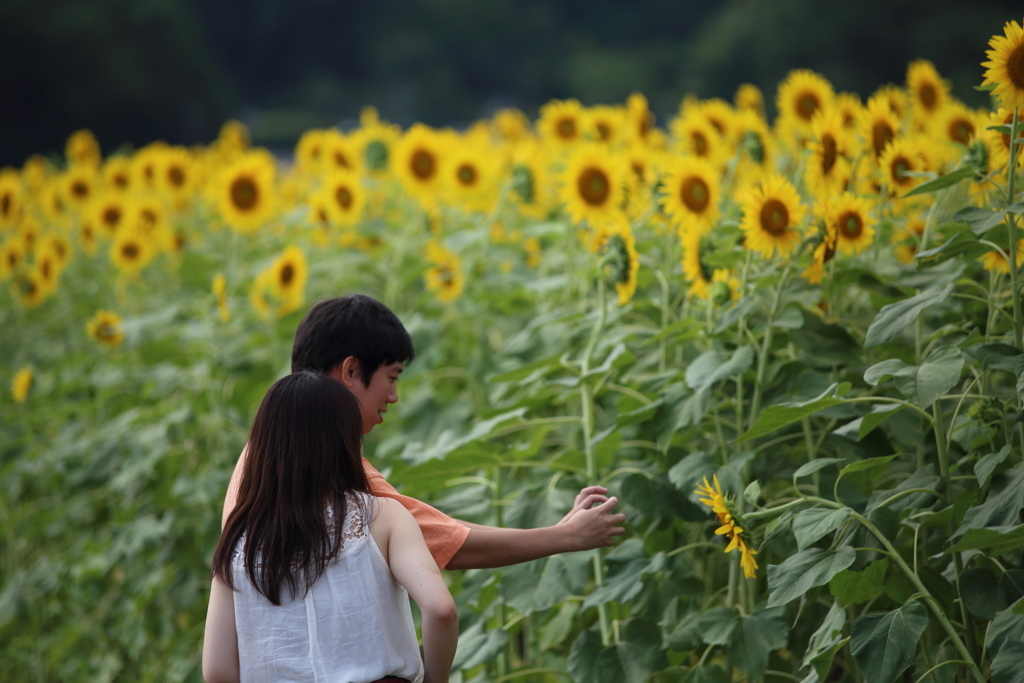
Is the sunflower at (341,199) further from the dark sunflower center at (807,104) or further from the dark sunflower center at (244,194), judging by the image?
the dark sunflower center at (807,104)

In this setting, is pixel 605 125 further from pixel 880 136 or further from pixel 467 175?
pixel 880 136

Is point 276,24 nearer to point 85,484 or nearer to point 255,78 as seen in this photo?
point 255,78

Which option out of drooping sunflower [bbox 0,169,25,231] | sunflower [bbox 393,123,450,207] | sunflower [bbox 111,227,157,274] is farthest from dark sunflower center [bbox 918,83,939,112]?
drooping sunflower [bbox 0,169,25,231]

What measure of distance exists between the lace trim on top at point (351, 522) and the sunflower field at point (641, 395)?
1.76 feet

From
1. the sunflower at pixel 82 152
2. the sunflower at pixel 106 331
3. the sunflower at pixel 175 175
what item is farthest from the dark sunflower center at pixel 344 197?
the sunflower at pixel 82 152

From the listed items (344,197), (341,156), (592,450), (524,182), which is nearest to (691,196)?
(592,450)

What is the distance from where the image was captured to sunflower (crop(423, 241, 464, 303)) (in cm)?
331

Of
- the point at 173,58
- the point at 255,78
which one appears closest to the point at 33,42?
the point at 173,58

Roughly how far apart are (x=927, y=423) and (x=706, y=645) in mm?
633

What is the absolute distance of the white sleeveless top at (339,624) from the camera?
143 centimetres

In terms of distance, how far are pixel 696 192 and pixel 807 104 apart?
3.88ft

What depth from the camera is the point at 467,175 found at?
398 centimetres

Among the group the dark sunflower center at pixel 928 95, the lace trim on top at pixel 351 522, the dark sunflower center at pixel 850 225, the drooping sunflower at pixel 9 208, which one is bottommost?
the lace trim on top at pixel 351 522

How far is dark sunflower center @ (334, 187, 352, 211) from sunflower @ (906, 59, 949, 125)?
6.90 ft
